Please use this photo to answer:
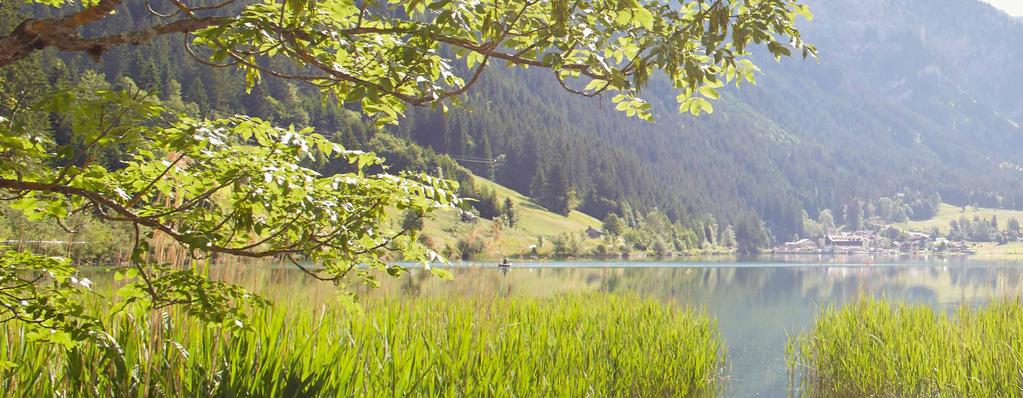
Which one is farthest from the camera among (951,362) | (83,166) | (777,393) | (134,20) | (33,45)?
(134,20)

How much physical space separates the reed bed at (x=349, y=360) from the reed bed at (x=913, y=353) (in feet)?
9.64

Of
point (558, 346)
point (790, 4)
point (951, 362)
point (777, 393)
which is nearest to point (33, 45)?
point (790, 4)

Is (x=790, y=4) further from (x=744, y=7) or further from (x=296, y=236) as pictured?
(x=296, y=236)

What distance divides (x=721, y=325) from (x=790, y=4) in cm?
2948

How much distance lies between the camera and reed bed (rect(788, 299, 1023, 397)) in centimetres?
1042

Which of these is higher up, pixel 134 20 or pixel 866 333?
pixel 134 20

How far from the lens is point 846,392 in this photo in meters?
13.7

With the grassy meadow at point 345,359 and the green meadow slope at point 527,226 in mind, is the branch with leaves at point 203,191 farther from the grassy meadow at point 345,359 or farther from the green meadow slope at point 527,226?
the green meadow slope at point 527,226

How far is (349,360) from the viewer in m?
6.96

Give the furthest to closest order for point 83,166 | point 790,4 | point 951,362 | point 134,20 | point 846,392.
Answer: point 134,20, point 846,392, point 951,362, point 790,4, point 83,166

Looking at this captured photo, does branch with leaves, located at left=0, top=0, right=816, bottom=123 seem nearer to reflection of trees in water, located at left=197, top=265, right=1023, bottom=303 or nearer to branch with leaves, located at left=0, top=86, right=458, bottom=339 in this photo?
branch with leaves, located at left=0, top=86, right=458, bottom=339

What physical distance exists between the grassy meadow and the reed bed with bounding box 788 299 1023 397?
2.90 metres

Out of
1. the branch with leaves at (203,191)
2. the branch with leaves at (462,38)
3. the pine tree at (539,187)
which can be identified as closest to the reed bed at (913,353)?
the branch with leaves at (462,38)

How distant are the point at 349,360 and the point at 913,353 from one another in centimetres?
959
